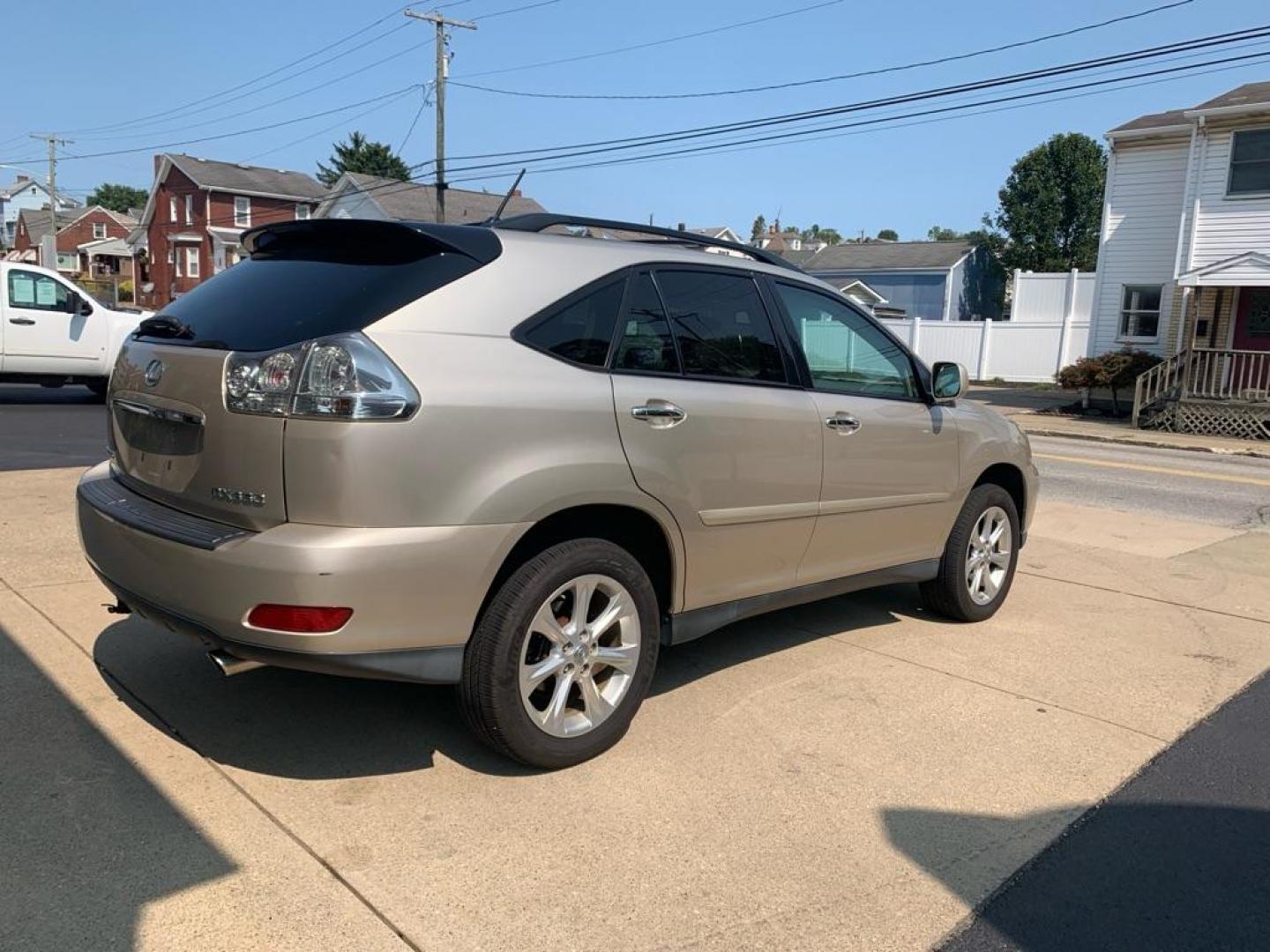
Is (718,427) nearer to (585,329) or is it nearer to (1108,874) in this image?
(585,329)

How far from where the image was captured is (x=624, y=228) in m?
4.11

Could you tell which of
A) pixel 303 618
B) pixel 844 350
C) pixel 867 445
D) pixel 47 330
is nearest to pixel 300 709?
pixel 303 618

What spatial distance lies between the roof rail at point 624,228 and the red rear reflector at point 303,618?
1.49 metres

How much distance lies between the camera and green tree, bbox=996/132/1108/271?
171 ft

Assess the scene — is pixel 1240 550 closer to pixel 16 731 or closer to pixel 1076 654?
pixel 1076 654

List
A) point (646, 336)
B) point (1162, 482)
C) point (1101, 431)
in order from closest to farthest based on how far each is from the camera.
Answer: point (646, 336) → point (1162, 482) → point (1101, 431)

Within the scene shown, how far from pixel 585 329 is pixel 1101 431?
59.2ft

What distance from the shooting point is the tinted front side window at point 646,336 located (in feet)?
11.9

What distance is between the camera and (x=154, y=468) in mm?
3361

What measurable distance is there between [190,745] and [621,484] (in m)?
1.74

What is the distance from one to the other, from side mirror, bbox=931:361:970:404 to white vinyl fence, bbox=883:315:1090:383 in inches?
1004

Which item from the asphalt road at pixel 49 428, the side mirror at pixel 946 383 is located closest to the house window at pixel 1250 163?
the side mirror at pixel 946 383

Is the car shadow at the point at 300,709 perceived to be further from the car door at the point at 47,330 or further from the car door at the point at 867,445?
the car door at the point at 47,330

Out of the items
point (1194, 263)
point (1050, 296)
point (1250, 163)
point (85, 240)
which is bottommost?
point (1050, 296)
